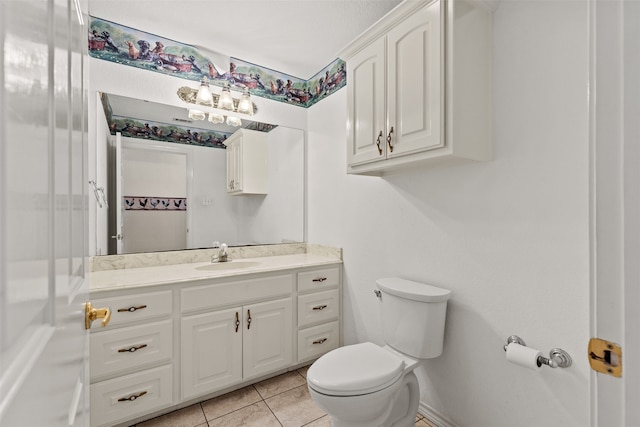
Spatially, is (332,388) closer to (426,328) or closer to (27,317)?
(426,328)

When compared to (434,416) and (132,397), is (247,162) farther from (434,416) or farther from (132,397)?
(434,416)

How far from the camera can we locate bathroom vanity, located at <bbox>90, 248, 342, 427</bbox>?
5.04 ft

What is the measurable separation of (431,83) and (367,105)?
44 centimetres

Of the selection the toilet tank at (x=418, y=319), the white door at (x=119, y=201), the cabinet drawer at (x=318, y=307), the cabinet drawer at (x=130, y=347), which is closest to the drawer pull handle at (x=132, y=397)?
the cabinet drawer at (x=130, y=347)

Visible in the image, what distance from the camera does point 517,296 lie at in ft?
4.36

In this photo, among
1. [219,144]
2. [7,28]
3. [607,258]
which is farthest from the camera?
[219,144]

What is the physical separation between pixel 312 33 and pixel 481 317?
2.09 m

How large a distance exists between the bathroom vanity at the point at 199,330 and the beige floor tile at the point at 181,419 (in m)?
0.04

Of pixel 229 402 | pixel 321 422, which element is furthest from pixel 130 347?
pixel 321 422

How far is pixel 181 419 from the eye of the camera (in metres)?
1.70

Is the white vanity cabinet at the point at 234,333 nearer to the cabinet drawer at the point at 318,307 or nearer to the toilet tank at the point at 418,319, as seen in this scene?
the cabinet drawer at the point at 318,307

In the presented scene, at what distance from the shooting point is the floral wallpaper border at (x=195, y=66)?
1.94 m

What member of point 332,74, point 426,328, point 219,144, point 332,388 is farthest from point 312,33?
point 332,388

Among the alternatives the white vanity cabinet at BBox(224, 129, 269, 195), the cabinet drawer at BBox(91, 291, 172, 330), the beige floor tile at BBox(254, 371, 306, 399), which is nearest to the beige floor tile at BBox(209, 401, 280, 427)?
the beige floor tile at BBox(254, 371, 306, 399)
